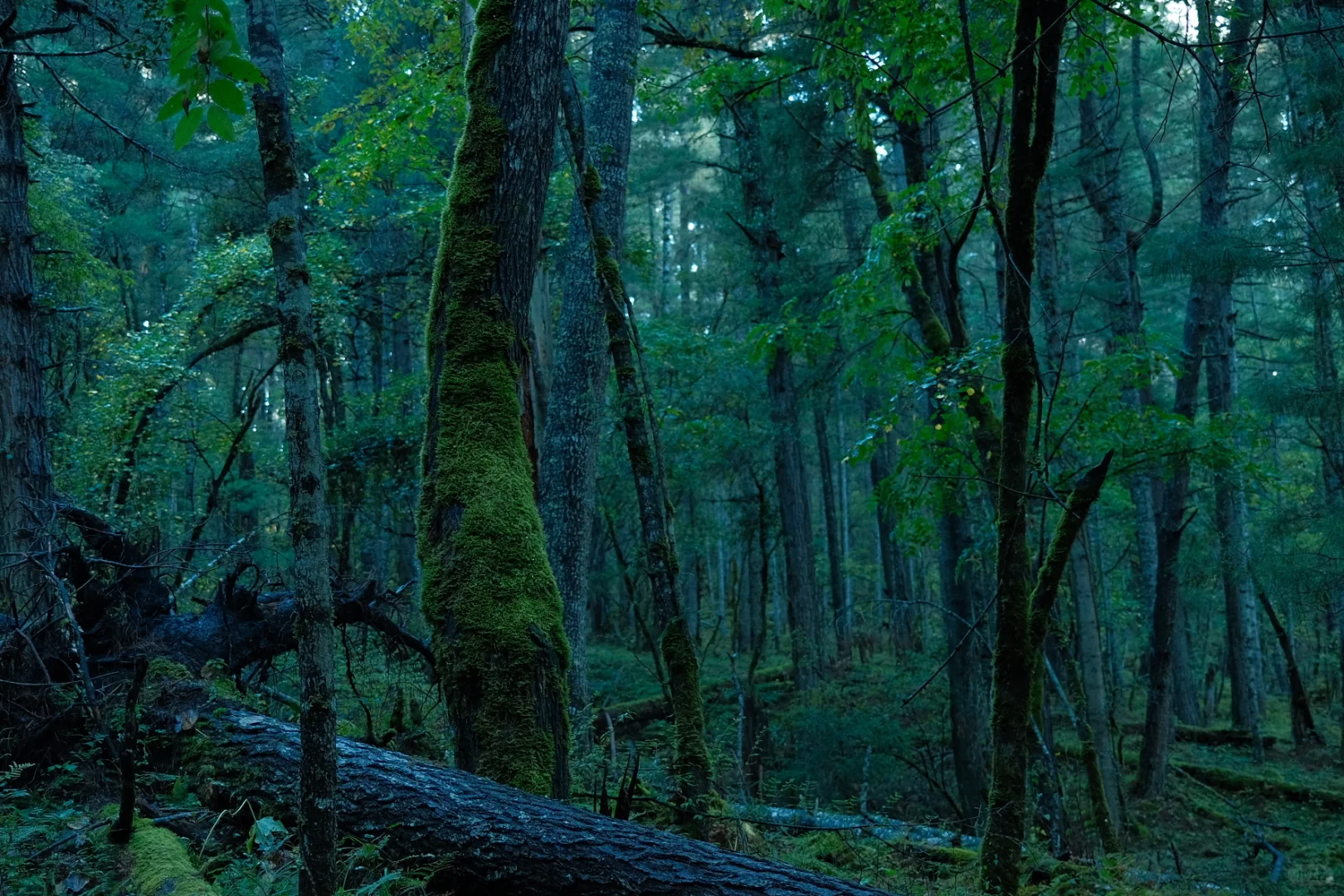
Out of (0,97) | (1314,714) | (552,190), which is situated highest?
(552,190)

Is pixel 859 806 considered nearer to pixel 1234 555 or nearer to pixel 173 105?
pixel 173 105

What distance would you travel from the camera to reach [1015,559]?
4027 millimetres

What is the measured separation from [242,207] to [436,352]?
17.9m

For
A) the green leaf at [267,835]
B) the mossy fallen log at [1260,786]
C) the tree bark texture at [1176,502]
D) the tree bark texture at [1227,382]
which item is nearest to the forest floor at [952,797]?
the mossy fallen log at [1260,786]

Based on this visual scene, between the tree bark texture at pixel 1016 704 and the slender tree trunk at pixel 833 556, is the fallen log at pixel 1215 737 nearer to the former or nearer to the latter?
the slender tree trunk at pixel 833 556

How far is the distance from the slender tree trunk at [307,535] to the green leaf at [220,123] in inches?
39.2

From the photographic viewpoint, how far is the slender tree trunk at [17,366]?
643cm

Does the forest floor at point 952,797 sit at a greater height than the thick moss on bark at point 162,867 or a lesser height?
lesser

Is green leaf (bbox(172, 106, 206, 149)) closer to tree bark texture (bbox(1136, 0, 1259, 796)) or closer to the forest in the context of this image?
the forest

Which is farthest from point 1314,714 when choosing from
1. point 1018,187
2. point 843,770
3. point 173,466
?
point 173,466

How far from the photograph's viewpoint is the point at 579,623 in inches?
295

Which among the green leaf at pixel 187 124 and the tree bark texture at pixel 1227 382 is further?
the tree bark texture at pixel 1227 382

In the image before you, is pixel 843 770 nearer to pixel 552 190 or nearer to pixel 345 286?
pixel 552 190

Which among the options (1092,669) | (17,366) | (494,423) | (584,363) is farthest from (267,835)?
(1092,669)
